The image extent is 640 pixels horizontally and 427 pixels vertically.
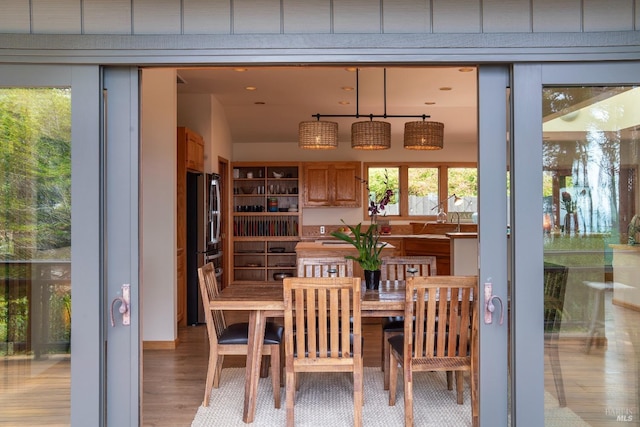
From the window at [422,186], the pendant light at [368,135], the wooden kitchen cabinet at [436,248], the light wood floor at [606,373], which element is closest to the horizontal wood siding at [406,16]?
the light wood floor at [606,373]

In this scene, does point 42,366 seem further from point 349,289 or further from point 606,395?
point 606,395

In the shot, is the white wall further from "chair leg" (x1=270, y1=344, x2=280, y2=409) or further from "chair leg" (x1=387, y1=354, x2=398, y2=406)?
"chair leg" (x1=387, y1=354, x2=398, y2=406)

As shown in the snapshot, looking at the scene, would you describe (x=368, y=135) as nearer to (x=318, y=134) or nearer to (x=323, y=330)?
(x=318, y=134)

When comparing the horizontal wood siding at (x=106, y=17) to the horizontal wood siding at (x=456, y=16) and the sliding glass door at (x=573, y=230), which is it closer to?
the horizontal wood siding at (x=456, y=16)

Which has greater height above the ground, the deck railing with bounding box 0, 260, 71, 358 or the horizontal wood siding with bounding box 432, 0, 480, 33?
the horizontal wood siding with bounding box 432, 0, 480, 33

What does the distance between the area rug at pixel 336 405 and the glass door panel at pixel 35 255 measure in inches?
47.5

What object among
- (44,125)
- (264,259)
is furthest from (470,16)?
(264,259)

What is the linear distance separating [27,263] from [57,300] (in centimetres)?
22

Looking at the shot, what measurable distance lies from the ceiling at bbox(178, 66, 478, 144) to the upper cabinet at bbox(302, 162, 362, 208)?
556 mm

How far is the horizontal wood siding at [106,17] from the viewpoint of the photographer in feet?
8.02

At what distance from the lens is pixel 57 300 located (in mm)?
2445

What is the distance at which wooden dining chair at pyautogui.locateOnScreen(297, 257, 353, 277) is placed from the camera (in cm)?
446

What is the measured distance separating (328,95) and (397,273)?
3.17 m

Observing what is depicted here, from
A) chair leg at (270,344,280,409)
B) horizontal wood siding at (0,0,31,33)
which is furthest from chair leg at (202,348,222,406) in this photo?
horizontal wood siding at (0,0,31,33)
